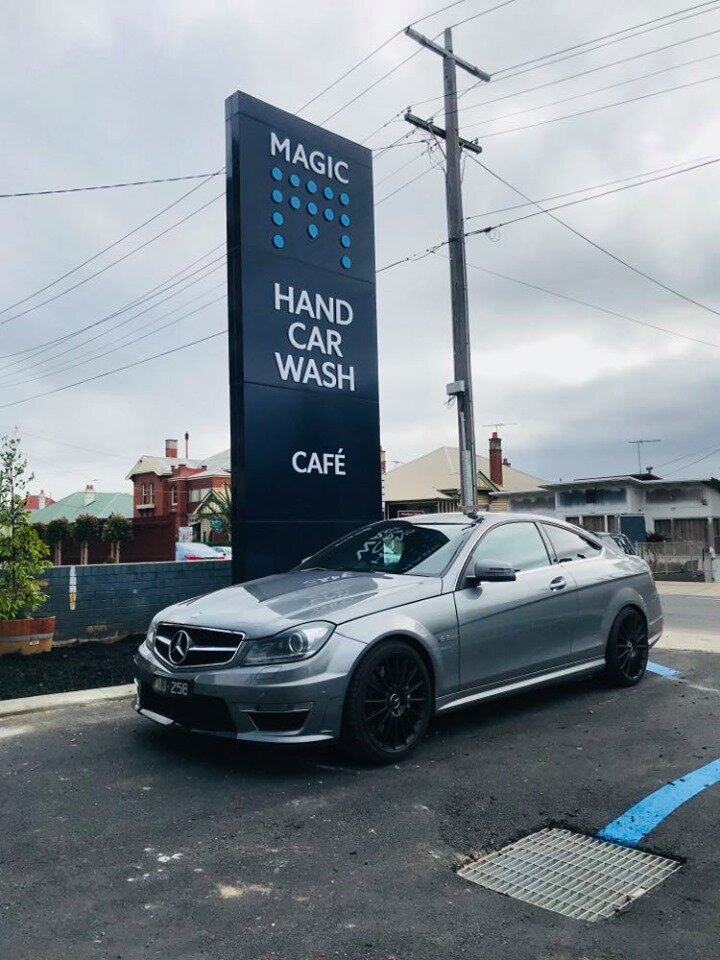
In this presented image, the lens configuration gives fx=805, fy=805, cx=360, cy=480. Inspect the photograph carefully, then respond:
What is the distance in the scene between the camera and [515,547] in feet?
19.9

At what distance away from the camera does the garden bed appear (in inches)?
268

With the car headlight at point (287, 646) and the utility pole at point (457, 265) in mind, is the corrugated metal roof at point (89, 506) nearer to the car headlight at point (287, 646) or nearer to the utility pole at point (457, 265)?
the utility pole at point (457, 265)

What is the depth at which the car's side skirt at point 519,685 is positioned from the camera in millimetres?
5168

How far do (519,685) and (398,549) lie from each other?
1279mm

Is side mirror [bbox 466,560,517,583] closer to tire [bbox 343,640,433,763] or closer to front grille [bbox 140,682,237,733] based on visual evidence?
tire [bbox 343,640,433,763]

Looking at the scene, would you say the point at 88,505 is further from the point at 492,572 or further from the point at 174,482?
the point at 492,572

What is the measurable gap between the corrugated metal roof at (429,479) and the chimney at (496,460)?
0.52m

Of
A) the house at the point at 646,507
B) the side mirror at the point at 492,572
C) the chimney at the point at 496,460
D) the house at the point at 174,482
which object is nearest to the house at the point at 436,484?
the chimney at the point at 496,460

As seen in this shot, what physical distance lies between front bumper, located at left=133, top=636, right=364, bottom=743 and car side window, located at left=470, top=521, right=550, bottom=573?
152 cm

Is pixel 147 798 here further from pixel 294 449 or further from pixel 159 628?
pixel 294 449

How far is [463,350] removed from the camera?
12719 millimetres

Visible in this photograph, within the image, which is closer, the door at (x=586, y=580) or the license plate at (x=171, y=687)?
the license plate at (x=171, y=687)

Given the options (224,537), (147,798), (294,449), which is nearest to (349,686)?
(147,798)

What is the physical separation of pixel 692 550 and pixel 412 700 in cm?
2720
